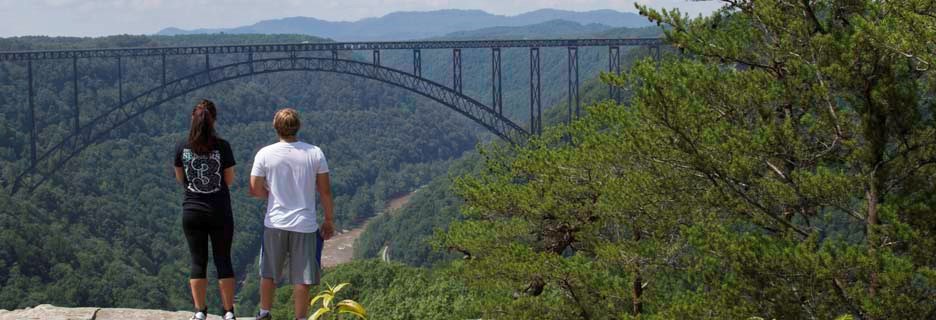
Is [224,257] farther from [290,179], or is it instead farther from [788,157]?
[788,157]

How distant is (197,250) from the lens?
6.02 m

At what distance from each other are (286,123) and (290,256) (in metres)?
0.80

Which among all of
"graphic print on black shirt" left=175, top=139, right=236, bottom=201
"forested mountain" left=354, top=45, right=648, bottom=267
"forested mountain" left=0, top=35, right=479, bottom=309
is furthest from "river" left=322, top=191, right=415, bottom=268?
"graphic print on black shirt" left=175, top=139, right=236, bottom=201

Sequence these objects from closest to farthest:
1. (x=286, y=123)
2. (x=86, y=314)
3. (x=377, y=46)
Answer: (x=286, y=123), (x=86, y=314), (x=377, y=46)

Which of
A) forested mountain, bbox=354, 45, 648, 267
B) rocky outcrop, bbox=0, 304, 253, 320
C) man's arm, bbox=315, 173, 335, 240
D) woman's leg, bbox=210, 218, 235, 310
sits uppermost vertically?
man's arm, bbox=315, 173, 335, 240

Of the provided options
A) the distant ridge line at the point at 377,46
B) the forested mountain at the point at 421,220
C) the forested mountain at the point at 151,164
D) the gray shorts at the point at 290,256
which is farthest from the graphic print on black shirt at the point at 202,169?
the forested mountain at the point at 421,220

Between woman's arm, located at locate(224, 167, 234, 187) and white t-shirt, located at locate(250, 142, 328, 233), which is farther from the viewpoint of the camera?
woman's arm, located at locate(224, 167, 234, 187)

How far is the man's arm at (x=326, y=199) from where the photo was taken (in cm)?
584

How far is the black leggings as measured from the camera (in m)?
5.90

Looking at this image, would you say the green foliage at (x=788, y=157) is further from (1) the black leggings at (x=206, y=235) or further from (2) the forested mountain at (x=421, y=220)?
(2) the forested mountain at (x=421, y=220)

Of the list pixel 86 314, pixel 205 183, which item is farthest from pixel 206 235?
pixel 86 314

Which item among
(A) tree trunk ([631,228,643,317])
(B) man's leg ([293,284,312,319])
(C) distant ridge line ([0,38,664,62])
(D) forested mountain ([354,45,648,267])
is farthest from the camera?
(D) forested mountain ([354,45,648,267])

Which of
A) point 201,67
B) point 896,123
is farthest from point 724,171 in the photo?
point 201,67

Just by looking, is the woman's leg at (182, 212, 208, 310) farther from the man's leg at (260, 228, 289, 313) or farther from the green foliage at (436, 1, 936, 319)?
the green foliage at (436, 1, 936, 319)
